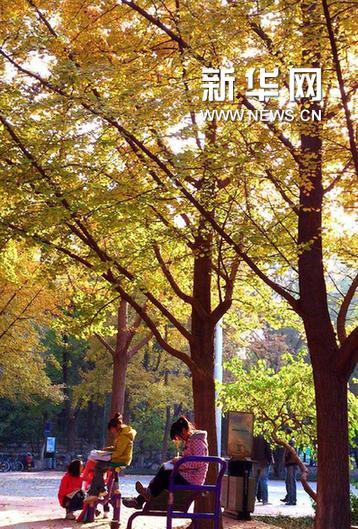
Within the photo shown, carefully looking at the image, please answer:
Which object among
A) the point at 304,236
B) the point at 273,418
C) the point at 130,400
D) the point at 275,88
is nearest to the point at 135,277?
the point at 304,236

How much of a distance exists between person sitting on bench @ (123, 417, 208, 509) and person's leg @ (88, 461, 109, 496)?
311cm

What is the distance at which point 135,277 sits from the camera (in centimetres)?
1144

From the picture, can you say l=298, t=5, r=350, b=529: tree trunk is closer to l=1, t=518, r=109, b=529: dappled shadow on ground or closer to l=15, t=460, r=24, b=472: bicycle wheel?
l=1, t=518, r=109, b=529: dappled shadow on ground

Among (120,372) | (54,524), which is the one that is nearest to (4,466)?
(120,372)

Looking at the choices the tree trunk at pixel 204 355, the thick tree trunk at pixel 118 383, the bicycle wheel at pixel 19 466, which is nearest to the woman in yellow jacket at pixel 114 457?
the tree trunk at pixel 204 355

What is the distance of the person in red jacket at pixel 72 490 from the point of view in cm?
1243

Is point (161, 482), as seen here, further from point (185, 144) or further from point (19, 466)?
point (19, 466)

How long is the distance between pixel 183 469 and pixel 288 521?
7590 mm

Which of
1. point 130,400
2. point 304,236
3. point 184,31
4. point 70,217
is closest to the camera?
point 184,31

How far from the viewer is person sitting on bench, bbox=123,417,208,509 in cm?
746

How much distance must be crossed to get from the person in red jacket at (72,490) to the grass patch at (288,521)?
3.24 metres

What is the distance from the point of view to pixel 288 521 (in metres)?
14.3

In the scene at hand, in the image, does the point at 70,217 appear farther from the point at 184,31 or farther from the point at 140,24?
the point at 140,24

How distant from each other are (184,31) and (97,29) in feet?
9.10
